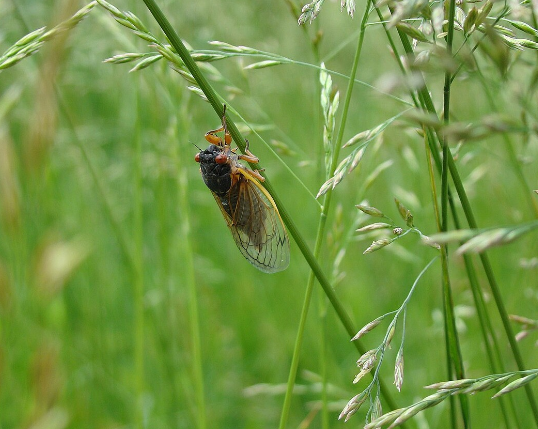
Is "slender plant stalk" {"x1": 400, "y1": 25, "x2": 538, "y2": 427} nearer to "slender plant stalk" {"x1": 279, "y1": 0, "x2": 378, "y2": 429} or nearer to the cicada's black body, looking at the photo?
"slender plant stalk" {"x1": 279, "y1": 0, "x2": 378, "y2": 429}

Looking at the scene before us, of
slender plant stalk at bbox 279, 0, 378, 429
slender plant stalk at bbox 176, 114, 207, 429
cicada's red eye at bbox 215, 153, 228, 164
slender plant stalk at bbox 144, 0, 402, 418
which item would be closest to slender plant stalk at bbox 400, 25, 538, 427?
Answer: slender plant stalk at bbox 279, 0, 378, 429

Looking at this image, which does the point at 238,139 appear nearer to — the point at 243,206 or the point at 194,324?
the point at 194,324

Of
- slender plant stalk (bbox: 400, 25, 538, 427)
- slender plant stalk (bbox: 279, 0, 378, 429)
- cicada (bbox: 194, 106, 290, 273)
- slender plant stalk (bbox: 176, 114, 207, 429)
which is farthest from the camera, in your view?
cicada (bbox: 194, 106, 290, 273)

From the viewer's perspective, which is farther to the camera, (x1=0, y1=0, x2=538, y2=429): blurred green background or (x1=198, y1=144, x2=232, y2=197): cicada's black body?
(x1=198, y1=144, x2=232, y2=197): cicada's black body

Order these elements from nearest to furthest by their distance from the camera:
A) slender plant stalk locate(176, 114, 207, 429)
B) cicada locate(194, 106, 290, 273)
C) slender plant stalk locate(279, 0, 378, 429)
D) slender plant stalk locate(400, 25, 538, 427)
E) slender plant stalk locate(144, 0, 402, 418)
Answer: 1. slender plant stalk locate(144, 0, 402, 418)
2. slender plant stalk locate(400, 25, 538, 427)
3. slender plant stalk locate(279, 0, 378, 429)
4. slender plant stalk locate(176, 114, 207, 429)
5. cicada locate(194, 106, 290, 273)

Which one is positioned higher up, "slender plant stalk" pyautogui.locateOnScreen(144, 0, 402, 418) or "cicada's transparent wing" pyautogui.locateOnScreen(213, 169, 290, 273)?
"slender plant stalk" pyautogui.locateOnScreen(144, 0, 402, 418)

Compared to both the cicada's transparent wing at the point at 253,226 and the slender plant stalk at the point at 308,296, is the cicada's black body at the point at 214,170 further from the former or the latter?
the slender plant stalk at the point at 308,296

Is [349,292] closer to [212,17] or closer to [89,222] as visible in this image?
[89,222]

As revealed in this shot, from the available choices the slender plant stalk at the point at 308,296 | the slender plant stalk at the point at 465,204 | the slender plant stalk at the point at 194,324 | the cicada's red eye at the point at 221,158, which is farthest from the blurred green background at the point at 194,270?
the slender plant stalk at the point at 465,204
